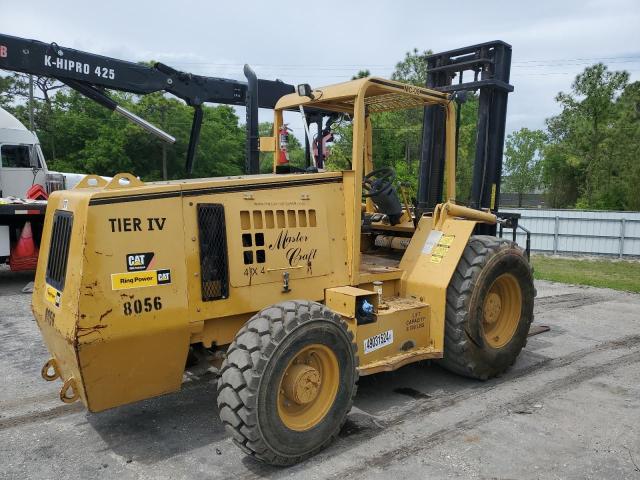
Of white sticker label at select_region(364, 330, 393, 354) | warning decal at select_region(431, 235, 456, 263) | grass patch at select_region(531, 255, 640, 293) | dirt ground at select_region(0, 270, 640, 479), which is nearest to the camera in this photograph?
dirt ground at select_region(0, 270, 640, 479)

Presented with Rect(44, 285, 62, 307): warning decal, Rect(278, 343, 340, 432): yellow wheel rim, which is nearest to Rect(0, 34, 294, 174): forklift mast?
Rect(44, 285, 62, 307): warning decal

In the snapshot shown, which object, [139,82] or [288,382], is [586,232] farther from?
[288,382]

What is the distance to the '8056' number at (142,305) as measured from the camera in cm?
362

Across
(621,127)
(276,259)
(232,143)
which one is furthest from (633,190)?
(276,259)

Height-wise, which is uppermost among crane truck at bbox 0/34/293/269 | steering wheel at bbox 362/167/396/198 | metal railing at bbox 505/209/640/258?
crane truck at bbox 0/34/293/269

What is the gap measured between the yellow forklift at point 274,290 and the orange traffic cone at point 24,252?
7.30m

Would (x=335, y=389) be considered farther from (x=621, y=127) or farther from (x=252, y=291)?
(x=621, y=127)

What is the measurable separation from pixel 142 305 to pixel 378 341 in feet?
6.67

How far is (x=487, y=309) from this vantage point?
222 inches

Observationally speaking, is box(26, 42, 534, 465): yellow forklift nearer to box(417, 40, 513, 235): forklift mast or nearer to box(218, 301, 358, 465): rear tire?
box(218, 301, 358, 465): rear tire

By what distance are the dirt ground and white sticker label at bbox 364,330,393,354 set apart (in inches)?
22.0

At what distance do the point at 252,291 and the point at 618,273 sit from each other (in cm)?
1244

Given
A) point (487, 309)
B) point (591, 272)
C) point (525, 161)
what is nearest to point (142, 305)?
point (487, 309)

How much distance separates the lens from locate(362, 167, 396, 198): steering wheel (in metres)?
5.51
